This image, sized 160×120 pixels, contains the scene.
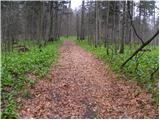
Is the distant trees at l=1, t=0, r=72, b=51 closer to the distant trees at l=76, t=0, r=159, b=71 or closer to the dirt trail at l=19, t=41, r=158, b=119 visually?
the distant trees at l=76, t=0, r=159, b=71

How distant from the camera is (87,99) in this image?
29.8 feet

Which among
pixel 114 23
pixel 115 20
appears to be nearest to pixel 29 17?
pixel 115 20

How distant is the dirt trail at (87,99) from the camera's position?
7812 millimetres

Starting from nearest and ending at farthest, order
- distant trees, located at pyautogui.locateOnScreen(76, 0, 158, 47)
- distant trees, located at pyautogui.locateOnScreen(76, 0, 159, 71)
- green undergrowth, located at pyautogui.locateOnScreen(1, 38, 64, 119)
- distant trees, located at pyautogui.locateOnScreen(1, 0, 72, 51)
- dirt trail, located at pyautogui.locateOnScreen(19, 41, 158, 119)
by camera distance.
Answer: green undergrowth, located at pyautogui.locateOnScreen(1, 38, 64, 119), dirt trail, located at pyautogui.locateOnScreen(19, 41, 158, 119), distant trees, located at pyautogui.locateOnScreen(76, 0, 159, 71), distant trees, located at pyautogui.locateOnScreen(76, 0, 158, 47), distant trees, located at pyautogui.locateOnScreen(1, 0, 72, 51)

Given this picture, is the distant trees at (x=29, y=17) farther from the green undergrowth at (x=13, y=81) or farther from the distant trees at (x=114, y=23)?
the green undergrowth at (x=13, y=81)

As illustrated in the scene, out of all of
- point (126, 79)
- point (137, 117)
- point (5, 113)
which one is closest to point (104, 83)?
point (126, 79)

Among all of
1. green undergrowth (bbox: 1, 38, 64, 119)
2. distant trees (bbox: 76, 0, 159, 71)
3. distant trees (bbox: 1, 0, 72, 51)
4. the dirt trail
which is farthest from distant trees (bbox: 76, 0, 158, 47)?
the dirt trail

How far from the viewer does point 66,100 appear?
29.4 ft

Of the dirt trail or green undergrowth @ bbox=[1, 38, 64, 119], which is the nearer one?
green undergrowth @ bbox=[1, 38, 64, 119]

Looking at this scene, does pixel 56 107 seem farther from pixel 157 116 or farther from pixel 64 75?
pixel 64 75

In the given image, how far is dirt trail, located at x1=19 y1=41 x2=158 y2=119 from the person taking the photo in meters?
7.81

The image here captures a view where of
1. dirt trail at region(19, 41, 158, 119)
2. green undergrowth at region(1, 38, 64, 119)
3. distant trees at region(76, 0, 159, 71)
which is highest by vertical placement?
distant trees at region(76, 0, 159, 71)

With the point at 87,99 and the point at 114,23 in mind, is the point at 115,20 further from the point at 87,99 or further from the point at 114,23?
the point at 87,99

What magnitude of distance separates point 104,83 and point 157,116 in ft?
13.2
